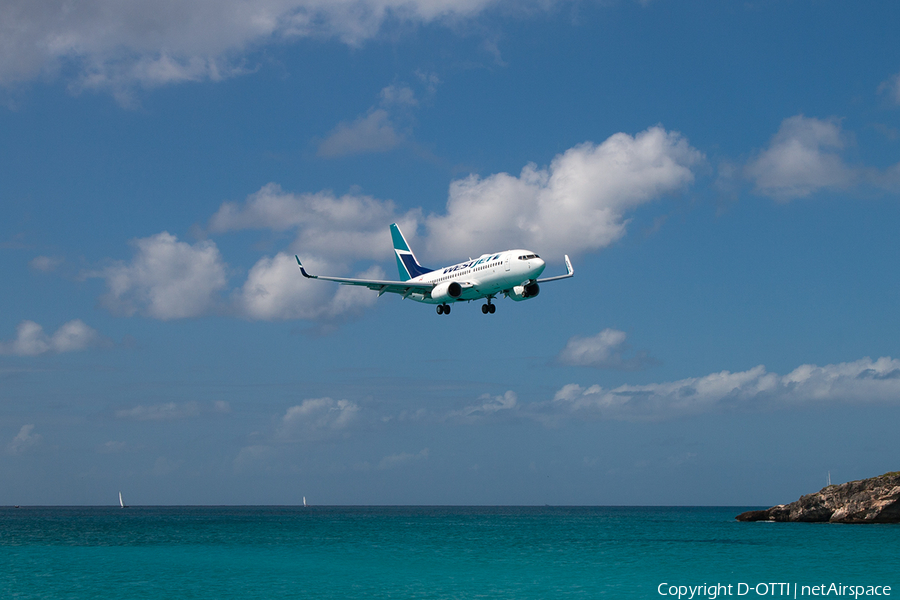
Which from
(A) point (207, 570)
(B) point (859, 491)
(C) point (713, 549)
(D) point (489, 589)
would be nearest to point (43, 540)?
(A) point (207, 570)

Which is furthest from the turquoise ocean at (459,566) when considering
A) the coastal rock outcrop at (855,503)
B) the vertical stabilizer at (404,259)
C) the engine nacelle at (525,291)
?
the vertical stabilizer at (404,259)

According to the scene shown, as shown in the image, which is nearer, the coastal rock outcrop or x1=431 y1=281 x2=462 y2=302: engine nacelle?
Result: x1=431 y1=281 x2=462 y2=302: engine nacelle

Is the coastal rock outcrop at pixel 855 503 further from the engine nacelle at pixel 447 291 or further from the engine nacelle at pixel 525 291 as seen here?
the engine nacelle at pixel 447 291

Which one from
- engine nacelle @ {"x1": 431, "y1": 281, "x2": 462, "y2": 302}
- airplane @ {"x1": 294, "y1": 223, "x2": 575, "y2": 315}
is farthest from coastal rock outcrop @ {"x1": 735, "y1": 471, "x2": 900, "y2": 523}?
engine nacelle @ {"x1": 431, "y1": 281, "x2": 462, "y2": 302}

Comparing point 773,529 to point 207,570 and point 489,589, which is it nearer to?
point 489,589

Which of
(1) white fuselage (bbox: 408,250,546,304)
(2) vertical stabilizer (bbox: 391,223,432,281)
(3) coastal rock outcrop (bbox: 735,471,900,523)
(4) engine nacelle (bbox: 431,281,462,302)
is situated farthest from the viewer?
(3) coastal rock outcrop (bbox: 735,471,900,523)

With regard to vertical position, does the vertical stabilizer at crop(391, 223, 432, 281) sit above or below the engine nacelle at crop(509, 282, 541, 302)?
above

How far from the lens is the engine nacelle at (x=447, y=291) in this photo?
68062mm

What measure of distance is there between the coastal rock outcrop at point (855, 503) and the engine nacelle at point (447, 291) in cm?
8360

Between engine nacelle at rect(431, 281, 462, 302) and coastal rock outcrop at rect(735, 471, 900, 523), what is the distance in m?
83.6

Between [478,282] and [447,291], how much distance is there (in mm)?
2901

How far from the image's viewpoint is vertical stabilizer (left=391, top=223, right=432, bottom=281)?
9225cm

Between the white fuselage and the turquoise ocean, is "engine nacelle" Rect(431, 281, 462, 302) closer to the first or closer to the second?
the white fuselage

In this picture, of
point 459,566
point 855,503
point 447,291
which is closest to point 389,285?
point 447,291
